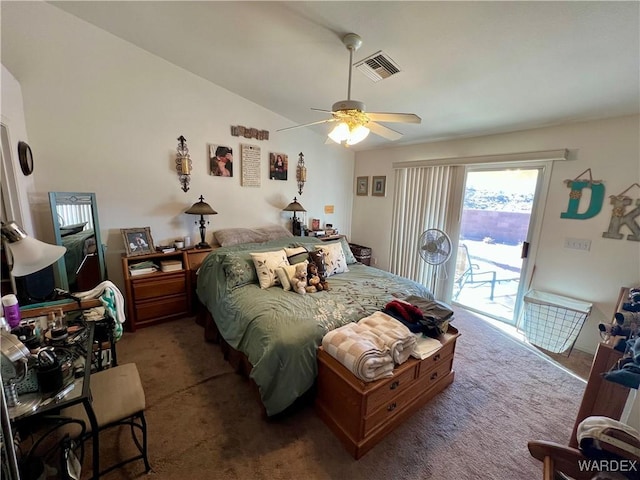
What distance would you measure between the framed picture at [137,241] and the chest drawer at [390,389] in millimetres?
2643

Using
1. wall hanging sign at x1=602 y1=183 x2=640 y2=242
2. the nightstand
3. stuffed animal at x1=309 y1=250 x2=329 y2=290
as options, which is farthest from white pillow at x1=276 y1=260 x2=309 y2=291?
wall hanging sign at x1=602 y1=183 x2=640 y2=242

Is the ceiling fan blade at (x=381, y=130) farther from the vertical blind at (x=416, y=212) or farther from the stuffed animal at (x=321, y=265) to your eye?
the vertical blind at (x=416, y=212)

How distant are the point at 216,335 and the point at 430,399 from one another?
1.98 meters

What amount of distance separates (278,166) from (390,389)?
3.08 meters

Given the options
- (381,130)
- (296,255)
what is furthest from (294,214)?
(381,130)

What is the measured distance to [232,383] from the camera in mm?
2090

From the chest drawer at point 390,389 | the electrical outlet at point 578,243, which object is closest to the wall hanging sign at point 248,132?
the chest drawer at point 390,389

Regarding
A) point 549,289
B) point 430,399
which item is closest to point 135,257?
point 430,399

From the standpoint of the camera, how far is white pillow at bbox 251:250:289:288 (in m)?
2.46

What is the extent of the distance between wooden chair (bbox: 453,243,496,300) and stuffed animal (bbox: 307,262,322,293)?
2171 millimetres

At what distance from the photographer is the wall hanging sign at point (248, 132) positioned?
11.0ft

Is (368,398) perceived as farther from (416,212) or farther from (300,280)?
(416,212)

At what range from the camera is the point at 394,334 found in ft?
5.72

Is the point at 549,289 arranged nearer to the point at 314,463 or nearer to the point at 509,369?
the point at 509,369
